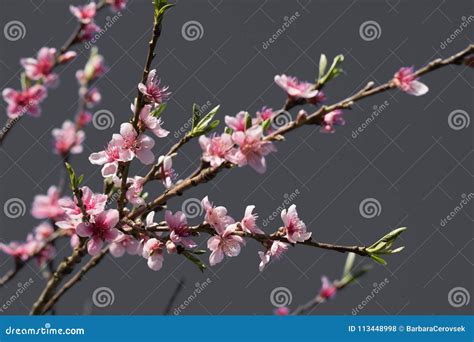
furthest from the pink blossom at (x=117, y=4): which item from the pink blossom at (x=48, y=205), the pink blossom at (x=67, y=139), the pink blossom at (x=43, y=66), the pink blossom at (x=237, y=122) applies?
the pink blossom at (x=237, y=122)

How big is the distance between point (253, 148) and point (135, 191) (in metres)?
0.44

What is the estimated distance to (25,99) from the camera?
240cm

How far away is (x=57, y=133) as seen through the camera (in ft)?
9.12

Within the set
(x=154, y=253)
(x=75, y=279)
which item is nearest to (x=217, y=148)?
(x=154, y=253)

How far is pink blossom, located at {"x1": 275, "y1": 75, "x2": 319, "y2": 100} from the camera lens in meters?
1.52

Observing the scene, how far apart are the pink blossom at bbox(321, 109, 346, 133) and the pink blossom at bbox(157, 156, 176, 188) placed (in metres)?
0.50

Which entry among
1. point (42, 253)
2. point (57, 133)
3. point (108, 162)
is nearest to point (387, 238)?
point (108, 162)

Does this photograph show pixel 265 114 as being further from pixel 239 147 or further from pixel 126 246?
pixel 126 246

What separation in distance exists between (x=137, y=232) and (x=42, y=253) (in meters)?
1.07

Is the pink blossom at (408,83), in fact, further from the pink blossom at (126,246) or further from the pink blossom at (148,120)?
the pink blossom at (126,246)

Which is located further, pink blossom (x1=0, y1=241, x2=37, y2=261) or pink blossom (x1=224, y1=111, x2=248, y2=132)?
pink blossom (x1=0, y1=241, x2=37, y2=261)

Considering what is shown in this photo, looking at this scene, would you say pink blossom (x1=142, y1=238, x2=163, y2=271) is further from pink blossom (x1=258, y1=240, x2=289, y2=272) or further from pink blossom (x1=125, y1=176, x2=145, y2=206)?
pink blossom (x1=258, y1=240, x2=289, y2=272)

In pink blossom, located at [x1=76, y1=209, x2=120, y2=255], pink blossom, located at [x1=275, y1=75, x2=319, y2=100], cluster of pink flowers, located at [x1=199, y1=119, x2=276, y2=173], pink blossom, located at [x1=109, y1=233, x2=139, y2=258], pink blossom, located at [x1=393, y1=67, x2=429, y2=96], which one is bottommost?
pink blossom, located at [x1=109, y1=233, x2=139, y2=258]

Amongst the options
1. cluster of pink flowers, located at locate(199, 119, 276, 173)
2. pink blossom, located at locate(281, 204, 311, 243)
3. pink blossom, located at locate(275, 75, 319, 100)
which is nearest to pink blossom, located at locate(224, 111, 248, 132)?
cluster of pink flowers, located at locate(199, 119, 276, 173)
